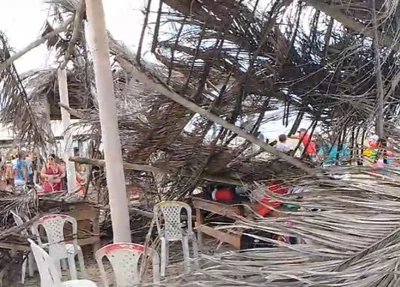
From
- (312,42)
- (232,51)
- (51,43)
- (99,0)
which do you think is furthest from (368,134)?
(51,43)

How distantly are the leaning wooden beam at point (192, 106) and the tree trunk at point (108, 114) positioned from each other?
330 millimetres

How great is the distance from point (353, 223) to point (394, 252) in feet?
0.83

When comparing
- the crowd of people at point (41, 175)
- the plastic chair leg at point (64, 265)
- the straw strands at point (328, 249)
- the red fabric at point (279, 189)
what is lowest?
the plastic chair leg at point (64, 265)

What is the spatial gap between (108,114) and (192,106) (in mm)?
934

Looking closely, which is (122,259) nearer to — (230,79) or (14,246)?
(230,79)

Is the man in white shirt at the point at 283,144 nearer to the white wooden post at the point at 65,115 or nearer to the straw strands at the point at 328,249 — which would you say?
the white wooden post at the point at 65,115

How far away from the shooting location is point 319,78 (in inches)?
202

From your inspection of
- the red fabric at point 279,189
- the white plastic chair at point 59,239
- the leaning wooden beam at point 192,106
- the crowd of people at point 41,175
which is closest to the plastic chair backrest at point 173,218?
the white plastic chair at point 59,239

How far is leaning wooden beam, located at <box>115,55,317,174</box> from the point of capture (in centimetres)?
480

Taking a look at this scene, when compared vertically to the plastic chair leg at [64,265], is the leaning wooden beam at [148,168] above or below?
above

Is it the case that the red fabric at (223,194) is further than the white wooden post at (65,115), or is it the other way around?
the white wooden post at (65,115)

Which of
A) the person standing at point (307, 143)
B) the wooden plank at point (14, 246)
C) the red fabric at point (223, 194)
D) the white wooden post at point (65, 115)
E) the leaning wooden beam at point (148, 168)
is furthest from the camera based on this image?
the white wooden post at point (65, 115)

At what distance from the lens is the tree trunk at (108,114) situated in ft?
14.5

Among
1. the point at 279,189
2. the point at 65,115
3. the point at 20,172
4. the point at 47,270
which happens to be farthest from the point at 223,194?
the point at 20,172
